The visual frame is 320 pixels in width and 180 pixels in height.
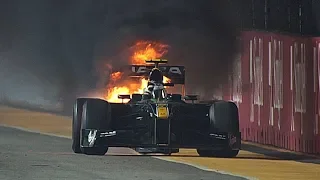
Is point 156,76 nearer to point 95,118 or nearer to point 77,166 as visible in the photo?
point 95,118

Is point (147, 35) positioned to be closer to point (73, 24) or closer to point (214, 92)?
point (214, 92)

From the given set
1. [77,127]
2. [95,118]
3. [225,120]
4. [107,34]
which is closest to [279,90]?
[225,120]

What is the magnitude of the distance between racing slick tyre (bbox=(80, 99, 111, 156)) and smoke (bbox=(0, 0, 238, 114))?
24.5ft

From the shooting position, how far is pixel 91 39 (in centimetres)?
4266

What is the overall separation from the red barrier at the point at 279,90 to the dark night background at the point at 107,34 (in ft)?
3.70

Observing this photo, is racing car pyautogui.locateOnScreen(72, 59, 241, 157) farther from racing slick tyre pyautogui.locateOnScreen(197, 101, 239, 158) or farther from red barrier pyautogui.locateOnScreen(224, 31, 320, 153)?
red barrier pyautogui.locateOnScreen(224, 31, 320, 153)

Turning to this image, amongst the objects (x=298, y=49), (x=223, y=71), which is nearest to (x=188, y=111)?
(x=298, y=49)

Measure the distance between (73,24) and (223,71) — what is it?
42.7ft

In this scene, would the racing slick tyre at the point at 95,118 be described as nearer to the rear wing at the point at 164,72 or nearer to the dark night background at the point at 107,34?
the rear wing at the point at 164,72

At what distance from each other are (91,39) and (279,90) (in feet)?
48.6

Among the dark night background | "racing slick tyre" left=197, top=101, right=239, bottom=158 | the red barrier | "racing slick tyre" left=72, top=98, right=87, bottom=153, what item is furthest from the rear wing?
the dark night background

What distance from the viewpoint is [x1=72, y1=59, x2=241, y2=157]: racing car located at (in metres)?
25.2

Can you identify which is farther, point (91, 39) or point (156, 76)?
point (91, 39)

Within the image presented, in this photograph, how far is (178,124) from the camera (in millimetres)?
25453
